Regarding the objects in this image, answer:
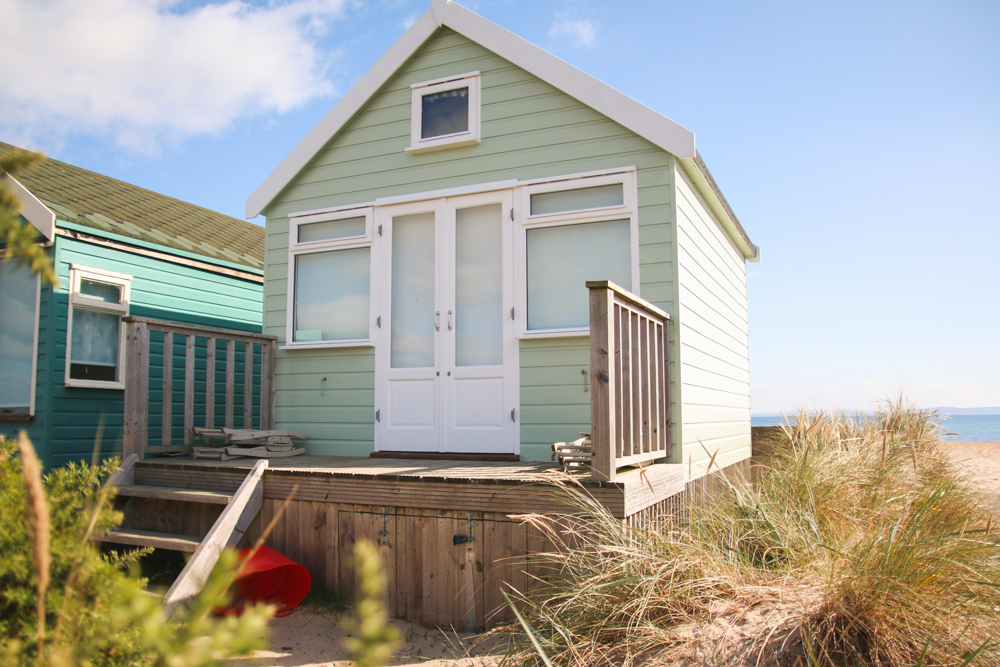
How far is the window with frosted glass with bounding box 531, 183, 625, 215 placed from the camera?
558 centimetres

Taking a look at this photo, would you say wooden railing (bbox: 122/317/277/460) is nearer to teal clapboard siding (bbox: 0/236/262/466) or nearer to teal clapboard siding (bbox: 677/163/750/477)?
teal clapboard siding (bbox: 0/236/262/466)

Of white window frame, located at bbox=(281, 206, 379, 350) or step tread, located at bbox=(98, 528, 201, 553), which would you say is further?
white window frame, located at bbox=(281, 206, 379, 350)

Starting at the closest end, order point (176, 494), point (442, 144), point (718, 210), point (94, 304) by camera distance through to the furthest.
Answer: point (176, 494) → point (442, 144) → point (718, 210) → point (94, 304)

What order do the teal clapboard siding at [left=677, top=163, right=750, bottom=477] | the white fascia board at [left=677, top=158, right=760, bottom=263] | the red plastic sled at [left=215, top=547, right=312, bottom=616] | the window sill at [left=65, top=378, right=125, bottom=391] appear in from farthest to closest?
the window sill at [left=65, top=378, right=125, bottom=391] < the white fascia board at [left=677, top=158, right=760, bottom=263] < the teal clapboard siding at [left=677, top=163, right=750, bottom=477] < the red plastic sled at [left=215, top=547, right=312, bottom=616]

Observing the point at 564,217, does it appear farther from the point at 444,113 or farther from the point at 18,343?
the point at 18,343

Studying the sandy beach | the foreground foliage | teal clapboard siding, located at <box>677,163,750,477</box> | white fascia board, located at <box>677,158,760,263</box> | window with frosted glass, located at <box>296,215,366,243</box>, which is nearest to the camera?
the foreground foliage

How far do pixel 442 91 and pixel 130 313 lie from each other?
178 inches

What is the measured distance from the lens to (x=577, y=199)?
225 inches

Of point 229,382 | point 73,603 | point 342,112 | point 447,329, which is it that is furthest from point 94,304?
point 73,603

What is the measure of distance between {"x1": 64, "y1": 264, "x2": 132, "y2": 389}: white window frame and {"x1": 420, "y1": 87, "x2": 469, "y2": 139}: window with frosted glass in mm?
3661

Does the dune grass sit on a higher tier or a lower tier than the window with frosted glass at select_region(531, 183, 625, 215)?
lower

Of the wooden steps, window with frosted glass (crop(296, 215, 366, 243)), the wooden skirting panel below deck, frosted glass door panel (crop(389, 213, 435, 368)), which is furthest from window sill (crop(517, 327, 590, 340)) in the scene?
the wooden steps

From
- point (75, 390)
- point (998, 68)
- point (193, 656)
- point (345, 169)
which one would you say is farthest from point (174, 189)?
point (998, 68)

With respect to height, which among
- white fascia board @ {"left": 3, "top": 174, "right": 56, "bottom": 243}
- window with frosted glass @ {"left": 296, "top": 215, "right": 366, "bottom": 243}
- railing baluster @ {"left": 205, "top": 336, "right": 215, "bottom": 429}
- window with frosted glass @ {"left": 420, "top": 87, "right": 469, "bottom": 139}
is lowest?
railing baluster @ {"left": 205, "top": 336, "right": 215, "bottom": 429}
